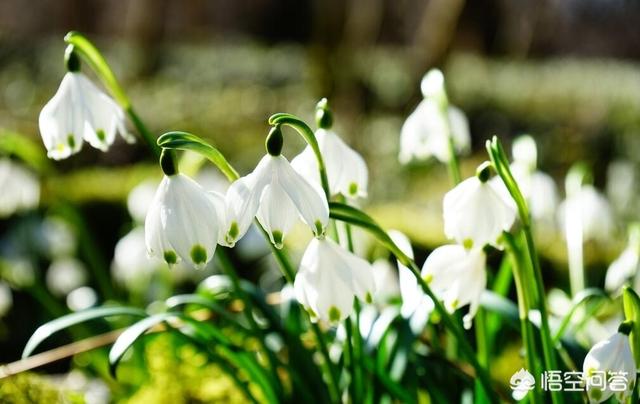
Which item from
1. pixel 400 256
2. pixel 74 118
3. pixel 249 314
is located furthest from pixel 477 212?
pixel 74 118

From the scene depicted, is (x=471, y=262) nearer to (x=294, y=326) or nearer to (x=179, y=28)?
(x=294, y=326)

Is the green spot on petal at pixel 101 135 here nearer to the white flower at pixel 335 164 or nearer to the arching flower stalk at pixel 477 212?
the white flower at pixel 335 164

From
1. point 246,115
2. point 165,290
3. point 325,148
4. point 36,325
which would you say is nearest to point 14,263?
point 36,325

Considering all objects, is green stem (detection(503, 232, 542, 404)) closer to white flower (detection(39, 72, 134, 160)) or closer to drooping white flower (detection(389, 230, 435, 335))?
drooping white flower (detection(389, 230, 435, 335))

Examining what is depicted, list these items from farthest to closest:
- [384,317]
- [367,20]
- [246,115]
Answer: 1. [246,115]
2. [367,20]
3. [384,317]

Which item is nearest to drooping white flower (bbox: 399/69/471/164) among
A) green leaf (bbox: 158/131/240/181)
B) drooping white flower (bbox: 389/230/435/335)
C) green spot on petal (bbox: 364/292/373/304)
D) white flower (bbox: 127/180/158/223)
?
drooping white flower (bbox: 389/230/435/335)

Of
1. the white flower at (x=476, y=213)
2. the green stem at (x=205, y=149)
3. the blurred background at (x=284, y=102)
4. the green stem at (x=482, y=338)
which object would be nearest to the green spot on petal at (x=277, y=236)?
the green stem at (x=205, y=149)
